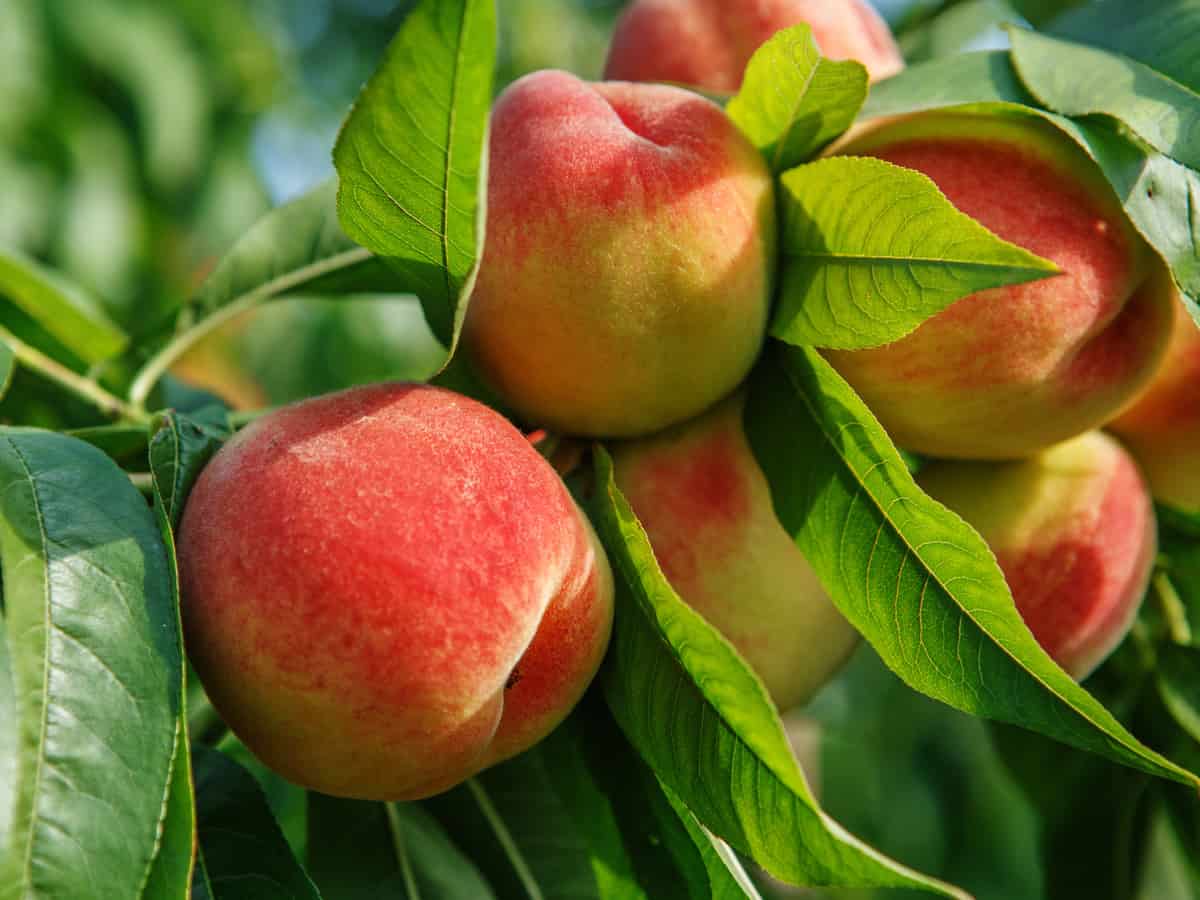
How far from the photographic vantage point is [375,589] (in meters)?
0.71

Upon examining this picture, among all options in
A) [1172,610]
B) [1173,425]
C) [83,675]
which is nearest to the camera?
[83,675]

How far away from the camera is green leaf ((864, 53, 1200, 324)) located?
33.5 inches

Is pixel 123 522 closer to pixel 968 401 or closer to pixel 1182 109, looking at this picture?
pixel 968 401

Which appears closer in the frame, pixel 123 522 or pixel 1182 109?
pixel 123 522

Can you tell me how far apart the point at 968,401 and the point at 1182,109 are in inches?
9.7

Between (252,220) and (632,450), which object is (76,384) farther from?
(252,220)

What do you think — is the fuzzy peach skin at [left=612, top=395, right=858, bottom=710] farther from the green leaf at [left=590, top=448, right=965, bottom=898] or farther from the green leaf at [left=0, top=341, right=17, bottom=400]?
the green leaf at [left=0, top=341, right=17, bottom=400]

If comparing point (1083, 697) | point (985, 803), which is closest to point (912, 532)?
point (1083, 697)

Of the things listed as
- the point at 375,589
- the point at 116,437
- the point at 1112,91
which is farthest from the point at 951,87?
the point at 116,437

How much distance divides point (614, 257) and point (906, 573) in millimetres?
285

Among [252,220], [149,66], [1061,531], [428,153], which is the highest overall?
[428,153]

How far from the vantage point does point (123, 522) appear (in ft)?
2.37

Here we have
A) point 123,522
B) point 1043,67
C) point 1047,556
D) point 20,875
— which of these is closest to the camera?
point 20,875

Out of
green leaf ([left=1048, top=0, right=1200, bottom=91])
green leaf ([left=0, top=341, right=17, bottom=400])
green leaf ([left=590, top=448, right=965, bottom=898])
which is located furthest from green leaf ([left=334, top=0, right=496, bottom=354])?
green leaf ([left=1048, top=0, right=1200, bottom=91])
